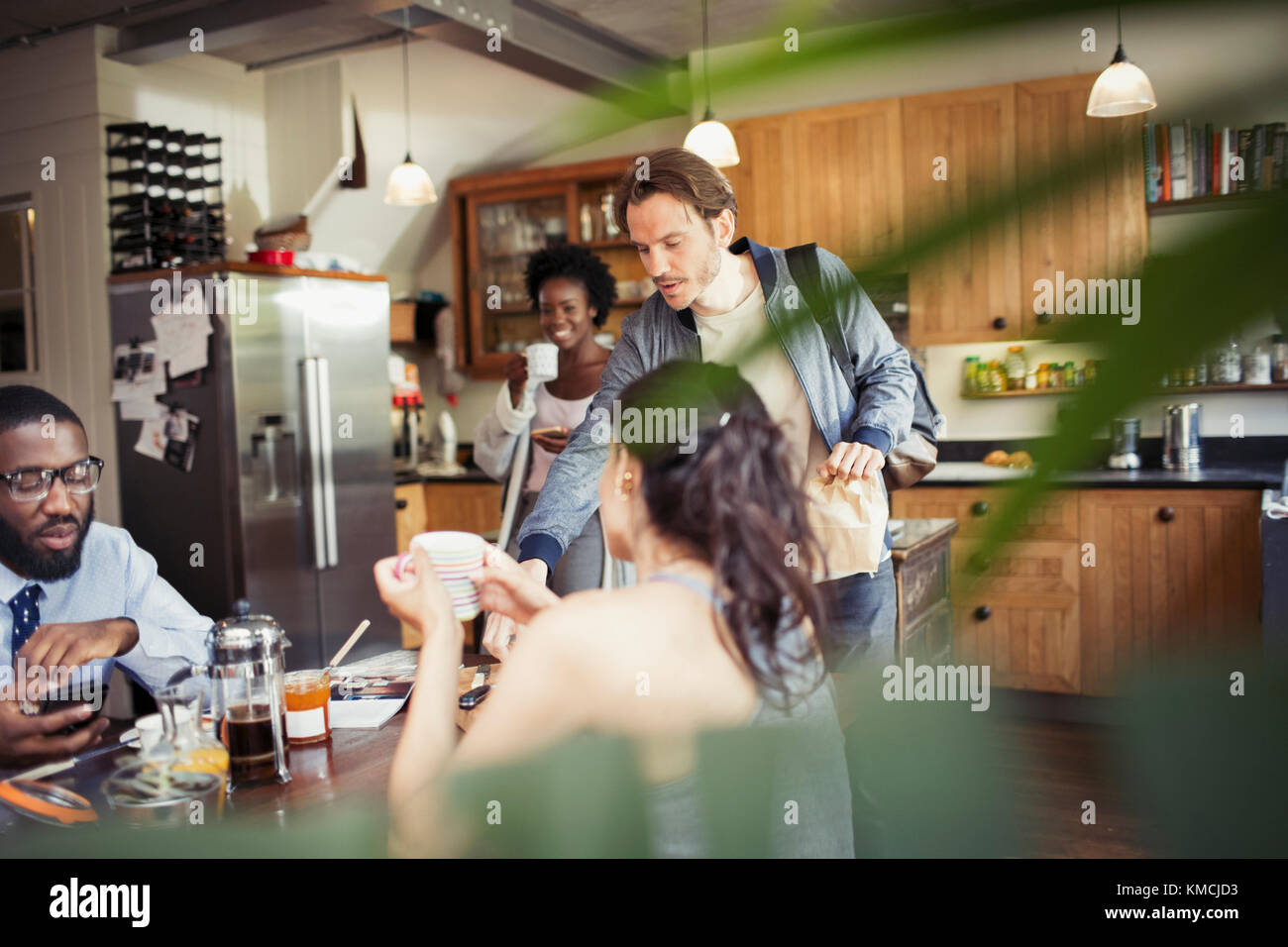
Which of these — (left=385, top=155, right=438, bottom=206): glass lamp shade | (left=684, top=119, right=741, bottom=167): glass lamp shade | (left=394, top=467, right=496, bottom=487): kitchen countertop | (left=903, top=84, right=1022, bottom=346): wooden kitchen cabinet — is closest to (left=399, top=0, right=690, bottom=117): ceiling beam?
(left=684, top=119, right=741, bottom=167): glass lamp shade

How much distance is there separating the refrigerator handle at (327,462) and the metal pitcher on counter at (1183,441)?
3.10 meters

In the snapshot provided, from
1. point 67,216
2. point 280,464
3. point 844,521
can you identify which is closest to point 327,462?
point 280,464

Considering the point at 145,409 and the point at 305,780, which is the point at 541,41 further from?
the point at 305,780

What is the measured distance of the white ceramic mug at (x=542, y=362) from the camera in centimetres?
285

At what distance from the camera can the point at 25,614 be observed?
177 centimetres

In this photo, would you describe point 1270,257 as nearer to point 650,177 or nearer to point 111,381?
point 650,177

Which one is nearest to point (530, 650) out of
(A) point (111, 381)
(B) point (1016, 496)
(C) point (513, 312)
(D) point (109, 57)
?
(B) point (1016, 496)

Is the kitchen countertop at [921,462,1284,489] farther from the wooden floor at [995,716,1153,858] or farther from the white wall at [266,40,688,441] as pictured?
the wooden floor at [995,716,1153,858]

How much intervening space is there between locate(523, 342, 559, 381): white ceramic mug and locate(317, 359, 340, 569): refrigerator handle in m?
1.61

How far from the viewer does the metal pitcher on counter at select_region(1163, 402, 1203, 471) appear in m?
3.90

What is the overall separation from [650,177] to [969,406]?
3.43 meters

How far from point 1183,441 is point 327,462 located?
3.21 meters

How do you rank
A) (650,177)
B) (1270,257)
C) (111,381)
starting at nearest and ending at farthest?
(1270,257), (650,177), (111,381)

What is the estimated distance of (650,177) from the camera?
1.43 metres
